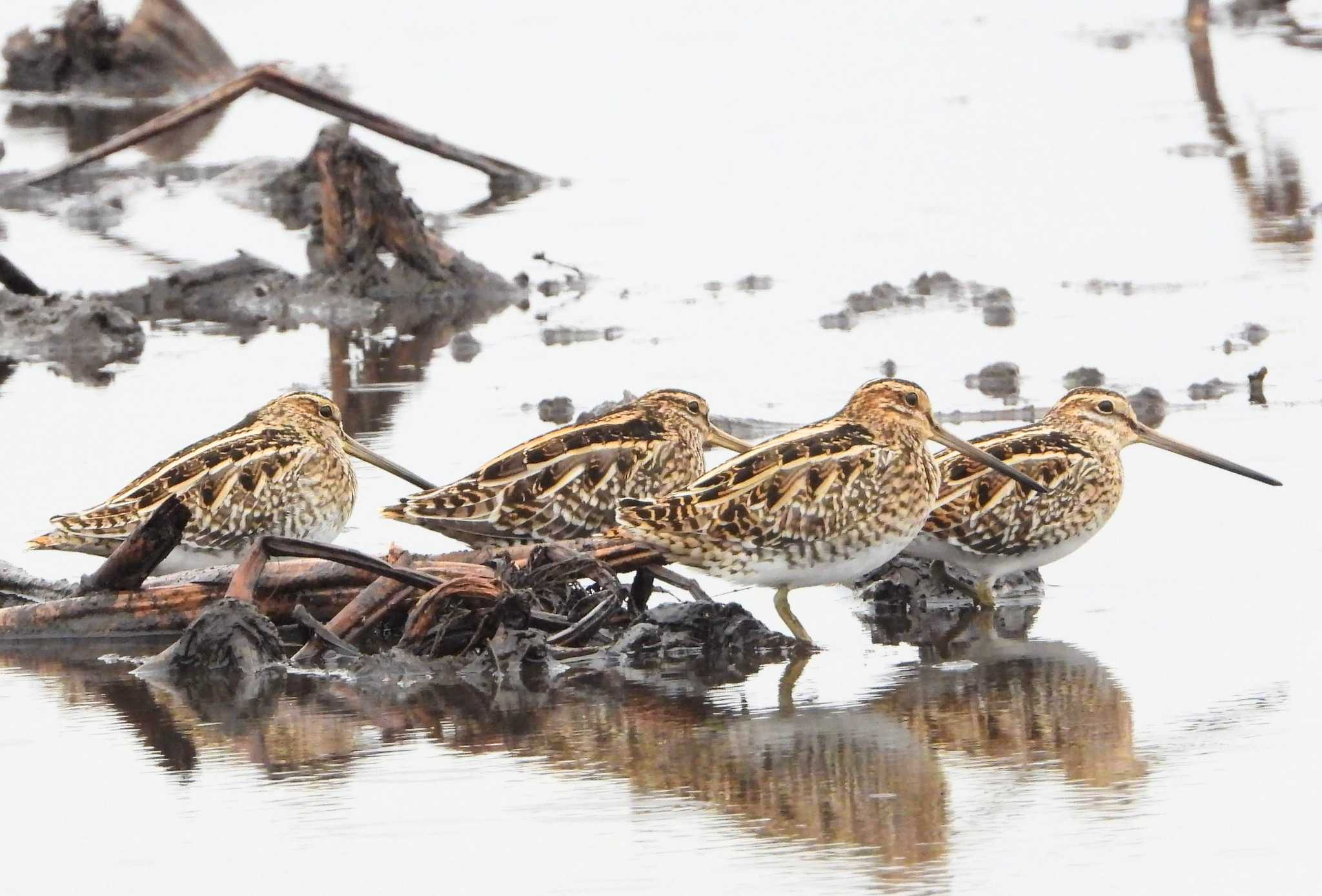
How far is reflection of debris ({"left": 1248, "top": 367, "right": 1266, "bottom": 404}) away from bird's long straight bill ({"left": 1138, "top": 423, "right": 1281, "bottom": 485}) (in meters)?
1.68

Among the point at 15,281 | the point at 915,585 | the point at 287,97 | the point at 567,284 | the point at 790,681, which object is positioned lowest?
the point at 790,681

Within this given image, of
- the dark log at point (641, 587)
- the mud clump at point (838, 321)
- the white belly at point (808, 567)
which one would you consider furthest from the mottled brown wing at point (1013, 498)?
the mud clump at point (838, 321)

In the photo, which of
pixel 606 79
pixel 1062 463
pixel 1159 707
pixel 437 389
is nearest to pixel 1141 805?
pixel 1159 707

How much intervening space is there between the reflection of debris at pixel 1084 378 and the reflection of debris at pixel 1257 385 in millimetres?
626

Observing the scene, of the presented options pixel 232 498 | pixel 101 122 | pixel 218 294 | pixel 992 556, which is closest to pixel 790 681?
pixel 992 556

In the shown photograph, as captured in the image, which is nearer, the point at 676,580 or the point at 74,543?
the point at 676,580

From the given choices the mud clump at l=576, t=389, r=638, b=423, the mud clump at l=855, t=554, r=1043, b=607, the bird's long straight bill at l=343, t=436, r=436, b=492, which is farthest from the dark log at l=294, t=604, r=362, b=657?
the mud clump at l=576, t=389, r=638, b=423

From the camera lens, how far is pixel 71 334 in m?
12.3

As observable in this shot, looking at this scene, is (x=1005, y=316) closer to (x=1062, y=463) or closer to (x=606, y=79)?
(x=1062, y=463)

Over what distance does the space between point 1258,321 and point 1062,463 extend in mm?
3997

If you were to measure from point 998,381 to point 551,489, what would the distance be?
316 cm

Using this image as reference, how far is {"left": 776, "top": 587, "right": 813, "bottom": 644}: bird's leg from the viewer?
23.3 feet

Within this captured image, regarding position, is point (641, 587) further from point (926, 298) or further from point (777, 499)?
A: point (926, 298)

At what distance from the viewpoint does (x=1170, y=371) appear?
34.6 ft
